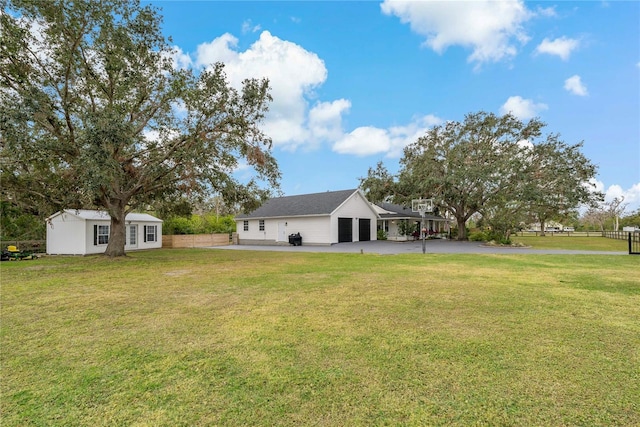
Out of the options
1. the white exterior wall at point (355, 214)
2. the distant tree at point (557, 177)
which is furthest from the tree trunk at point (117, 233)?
the distant tree at point (557, 177)

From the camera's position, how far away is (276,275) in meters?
9.59

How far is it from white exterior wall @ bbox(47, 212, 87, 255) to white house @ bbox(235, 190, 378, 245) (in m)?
11.6

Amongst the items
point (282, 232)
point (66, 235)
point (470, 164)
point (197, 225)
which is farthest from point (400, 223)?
point (66, 235)

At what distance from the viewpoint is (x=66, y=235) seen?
727 inches

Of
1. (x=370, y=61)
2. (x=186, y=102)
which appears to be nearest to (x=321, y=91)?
(x=370, y=61)

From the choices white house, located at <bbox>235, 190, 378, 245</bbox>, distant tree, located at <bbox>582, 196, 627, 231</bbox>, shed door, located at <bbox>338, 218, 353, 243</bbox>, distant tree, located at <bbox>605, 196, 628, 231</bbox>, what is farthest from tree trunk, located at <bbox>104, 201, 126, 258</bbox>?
distant tree, located at <bbox>605, 196, 628, 231</bbox>

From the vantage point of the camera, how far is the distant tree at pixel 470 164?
23.2 metres

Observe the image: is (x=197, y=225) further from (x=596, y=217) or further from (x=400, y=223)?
(x=596, y=217)

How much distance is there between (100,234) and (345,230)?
16.9 meters

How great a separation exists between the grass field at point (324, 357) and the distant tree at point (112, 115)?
6680mm

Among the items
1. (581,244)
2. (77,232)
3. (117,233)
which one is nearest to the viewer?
(117,233)

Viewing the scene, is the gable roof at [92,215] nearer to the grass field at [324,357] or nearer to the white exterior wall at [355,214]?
the grass field at [324,357]

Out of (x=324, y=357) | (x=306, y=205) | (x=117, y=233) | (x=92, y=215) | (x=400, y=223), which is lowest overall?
Result: (x=324, y=357)

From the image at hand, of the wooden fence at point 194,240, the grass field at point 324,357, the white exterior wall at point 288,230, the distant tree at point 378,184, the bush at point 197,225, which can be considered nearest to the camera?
the grass field at point 324,357
